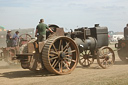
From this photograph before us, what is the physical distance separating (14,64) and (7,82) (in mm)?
4663

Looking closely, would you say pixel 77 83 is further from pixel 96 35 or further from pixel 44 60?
pixel 96 35

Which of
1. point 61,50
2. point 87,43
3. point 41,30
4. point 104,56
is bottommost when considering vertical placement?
point 104,56

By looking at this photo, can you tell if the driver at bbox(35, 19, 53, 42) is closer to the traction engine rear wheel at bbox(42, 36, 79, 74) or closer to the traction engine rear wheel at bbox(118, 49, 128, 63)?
the traction engine rear wheel at bbox(42, 36, 79, 74)

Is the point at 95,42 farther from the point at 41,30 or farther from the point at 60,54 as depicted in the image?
the point at 41,30

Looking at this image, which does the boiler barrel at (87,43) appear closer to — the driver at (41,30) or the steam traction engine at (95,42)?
the steam traction engine at (95,42)

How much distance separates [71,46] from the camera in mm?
8812

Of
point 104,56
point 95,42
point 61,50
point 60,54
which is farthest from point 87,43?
point 60,54

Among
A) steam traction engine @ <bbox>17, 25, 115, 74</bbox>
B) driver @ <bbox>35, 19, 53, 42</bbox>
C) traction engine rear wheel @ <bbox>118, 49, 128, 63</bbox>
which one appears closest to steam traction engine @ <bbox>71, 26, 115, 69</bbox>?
steam traction engine @ <bbox>17, 25, 115, 74</bbox>

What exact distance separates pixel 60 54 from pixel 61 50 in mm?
285

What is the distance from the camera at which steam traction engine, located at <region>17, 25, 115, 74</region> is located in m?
7.87

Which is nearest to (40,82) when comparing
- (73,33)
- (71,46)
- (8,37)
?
(71,46)

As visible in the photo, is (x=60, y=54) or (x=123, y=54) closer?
(x=60, y=54)

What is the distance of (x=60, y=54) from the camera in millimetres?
8203

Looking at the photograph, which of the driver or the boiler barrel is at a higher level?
the driver
